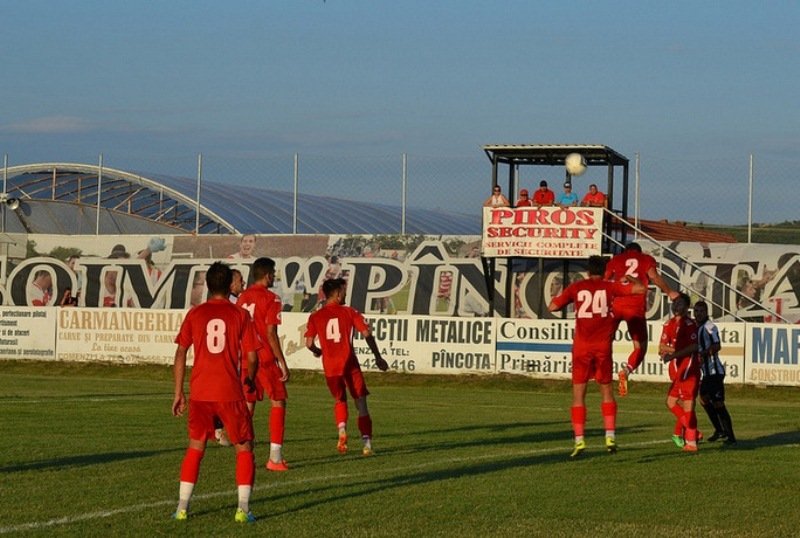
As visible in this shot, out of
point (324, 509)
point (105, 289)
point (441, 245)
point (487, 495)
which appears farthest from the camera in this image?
point (105, 289)

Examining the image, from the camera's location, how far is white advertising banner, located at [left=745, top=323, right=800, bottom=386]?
105ft

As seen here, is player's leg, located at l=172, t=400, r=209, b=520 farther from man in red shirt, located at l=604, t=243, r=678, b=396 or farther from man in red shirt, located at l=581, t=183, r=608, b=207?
man in red shirt, located at l=581, t=183, r=608, b=207

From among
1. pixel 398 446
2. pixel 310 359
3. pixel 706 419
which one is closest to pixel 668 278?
pixel 310 359

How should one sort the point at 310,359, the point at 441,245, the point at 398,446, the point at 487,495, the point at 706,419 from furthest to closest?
the point at 441,245 < the point at 310,359 < the point at 706,419 < the point at 398,446 < the point at 487,495

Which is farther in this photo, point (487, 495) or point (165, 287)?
point (165, 287)

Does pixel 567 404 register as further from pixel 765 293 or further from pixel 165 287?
pixel 165 287

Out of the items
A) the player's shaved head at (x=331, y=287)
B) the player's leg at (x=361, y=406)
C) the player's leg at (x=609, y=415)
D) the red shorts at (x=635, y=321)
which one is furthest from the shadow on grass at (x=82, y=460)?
the red shorts at (x=635, y=321)

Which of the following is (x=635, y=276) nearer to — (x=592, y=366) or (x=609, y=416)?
(x=592, y=366)

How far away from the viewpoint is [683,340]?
1727 cm

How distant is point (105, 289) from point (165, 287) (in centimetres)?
220

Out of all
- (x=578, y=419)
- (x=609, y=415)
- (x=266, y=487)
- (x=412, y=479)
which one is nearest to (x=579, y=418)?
(x=578, y=419)

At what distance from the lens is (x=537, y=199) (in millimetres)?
37531

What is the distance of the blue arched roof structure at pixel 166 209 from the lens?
2025 inches

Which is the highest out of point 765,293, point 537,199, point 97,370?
point 537,199
